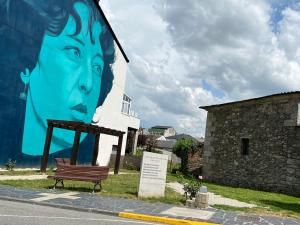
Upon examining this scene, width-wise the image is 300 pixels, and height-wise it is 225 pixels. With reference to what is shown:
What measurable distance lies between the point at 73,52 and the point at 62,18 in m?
2.22

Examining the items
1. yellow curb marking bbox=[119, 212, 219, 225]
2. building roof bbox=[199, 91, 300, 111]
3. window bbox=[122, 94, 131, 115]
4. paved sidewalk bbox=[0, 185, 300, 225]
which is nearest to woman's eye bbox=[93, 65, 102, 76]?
building roof bbox=[199, 91, 300, 111]

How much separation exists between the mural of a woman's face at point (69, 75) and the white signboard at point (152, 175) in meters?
10.2

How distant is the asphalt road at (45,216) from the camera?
788 centimetres

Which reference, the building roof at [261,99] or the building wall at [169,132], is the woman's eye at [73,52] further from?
the building wall at [169,132]

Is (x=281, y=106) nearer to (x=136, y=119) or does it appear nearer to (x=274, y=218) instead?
(x=274, y=218)

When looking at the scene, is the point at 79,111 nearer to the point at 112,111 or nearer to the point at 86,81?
the point at 86,81

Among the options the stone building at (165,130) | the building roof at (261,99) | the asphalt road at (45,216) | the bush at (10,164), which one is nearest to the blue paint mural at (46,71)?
the bush at (10,164)

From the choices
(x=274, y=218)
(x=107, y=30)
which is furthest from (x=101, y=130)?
(x=274, y=218)

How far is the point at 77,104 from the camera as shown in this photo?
25484mm

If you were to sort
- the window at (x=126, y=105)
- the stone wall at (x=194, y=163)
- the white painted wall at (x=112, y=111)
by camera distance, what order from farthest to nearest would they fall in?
1. the window at (x=126, y=105)
2. the white painted wall at (x=112, y=111)
3. the stone wall at (x=194, y=163)

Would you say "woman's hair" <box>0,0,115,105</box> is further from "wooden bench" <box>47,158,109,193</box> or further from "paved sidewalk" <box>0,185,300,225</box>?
"paved sidewalk" <box>0,185,300,225</box>

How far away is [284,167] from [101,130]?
980 cm

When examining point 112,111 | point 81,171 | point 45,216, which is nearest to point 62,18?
point 112,111

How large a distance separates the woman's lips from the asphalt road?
50.0 ft
